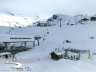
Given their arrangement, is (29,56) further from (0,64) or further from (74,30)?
(74,30)

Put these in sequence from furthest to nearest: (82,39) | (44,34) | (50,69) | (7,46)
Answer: (44,34) < (82,39) < (7,46) < (50,69)

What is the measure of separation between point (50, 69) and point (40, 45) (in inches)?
747

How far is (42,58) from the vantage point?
141 feet

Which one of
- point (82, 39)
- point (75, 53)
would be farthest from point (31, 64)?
point (82, 39)

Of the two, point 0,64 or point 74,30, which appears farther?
point 74,30

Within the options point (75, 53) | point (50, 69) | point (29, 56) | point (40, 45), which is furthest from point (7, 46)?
point (50, 69)

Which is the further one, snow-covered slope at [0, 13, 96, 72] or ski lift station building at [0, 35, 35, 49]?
ski lift station building at [0, 35, 35, 49]

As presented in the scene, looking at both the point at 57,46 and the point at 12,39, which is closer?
the point at 57,46

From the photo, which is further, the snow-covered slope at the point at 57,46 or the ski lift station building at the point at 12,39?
the ski lift station building at the point at 12,39

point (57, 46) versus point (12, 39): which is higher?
point (12, 39)

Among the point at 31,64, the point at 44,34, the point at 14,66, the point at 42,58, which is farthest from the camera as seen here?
the point at 44,34

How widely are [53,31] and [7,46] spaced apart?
48.7 ft

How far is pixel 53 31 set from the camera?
64938 mm

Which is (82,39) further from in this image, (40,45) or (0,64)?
(0,64)
